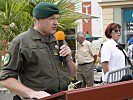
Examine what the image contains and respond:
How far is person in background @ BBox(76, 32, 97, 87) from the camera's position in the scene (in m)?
8.65

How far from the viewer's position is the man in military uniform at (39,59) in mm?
2758

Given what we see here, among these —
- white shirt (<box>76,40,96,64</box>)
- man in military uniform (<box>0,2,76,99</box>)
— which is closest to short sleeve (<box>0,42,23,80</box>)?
man in military uniform (<box>0,2,76,99</box>)

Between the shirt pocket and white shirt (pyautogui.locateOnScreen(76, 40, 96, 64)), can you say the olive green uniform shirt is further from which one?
white shirt (pyautogui.locateOnScreen(76, 40, 96, 64))

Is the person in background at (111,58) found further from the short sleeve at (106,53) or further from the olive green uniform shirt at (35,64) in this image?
the olive green uniform shirt at (35,64)

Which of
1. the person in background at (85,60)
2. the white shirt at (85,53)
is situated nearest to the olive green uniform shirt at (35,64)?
the person in background at (85,60)

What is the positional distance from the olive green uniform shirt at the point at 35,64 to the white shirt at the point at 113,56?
2.40 metres

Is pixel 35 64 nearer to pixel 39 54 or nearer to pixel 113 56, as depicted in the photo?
pixel 39 54

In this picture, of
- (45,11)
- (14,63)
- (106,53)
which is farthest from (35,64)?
(106,53)

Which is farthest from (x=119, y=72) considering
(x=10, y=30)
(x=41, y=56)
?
(x=41, y=56)

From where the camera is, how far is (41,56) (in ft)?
9.26

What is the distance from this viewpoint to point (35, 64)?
9.21 feet

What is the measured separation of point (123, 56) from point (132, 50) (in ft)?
7.95

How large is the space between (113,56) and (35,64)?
258cm

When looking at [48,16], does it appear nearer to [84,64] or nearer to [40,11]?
[40,11]
